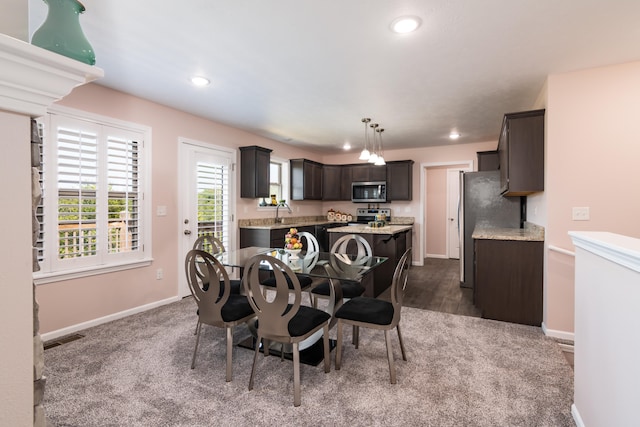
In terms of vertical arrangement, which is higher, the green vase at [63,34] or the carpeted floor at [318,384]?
the green vase at [63,34]

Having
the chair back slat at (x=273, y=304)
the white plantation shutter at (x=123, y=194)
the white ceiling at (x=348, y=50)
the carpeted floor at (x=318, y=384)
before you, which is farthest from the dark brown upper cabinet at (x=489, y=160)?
the white plantation shutter at (x=123, y=194)

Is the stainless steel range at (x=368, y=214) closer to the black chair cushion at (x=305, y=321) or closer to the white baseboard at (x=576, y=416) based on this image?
the black chair cushion at (x=305, y=321)

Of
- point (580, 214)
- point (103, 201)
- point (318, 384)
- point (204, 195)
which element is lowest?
point (318, 384)

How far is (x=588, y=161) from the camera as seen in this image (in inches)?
113

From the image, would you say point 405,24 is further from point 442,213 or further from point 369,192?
point 442,213

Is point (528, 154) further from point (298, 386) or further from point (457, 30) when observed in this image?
point (298, 386)

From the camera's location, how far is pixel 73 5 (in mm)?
861

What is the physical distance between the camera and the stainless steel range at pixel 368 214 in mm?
6861

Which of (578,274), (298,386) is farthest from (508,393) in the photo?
(298,386)

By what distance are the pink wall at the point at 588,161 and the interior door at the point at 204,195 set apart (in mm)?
3992

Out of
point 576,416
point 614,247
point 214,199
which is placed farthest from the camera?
point 214,199

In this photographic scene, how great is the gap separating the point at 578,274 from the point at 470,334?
1.50 m

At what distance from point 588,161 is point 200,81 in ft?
12.2

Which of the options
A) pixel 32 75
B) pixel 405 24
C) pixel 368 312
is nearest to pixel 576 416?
pixel 368 312
